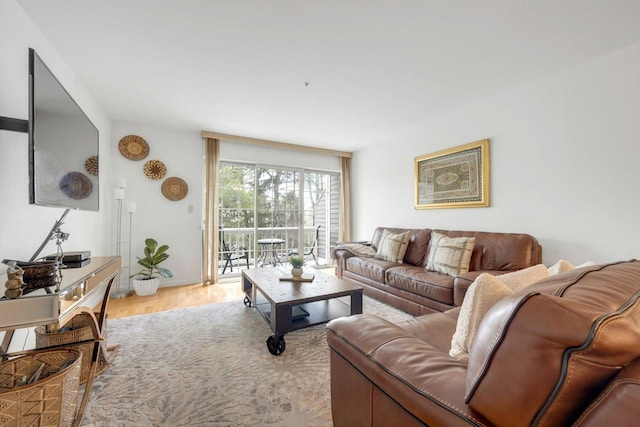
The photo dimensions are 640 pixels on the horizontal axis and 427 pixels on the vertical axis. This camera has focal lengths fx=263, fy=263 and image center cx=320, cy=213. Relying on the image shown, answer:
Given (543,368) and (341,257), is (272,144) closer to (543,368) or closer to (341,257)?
(341,257)

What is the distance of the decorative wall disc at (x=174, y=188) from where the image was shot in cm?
385

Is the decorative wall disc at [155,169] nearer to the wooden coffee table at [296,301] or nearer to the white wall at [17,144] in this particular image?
the white wall at [17,144]

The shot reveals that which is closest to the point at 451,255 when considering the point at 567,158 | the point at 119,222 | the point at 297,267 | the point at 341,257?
the point at 567,158

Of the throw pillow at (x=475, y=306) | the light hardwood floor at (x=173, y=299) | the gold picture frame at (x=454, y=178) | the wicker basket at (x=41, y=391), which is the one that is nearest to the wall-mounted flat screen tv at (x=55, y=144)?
the wicker basket at (x=41, y=391)

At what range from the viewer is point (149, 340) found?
220 centimetres

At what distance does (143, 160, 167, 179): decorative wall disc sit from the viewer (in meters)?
3.76

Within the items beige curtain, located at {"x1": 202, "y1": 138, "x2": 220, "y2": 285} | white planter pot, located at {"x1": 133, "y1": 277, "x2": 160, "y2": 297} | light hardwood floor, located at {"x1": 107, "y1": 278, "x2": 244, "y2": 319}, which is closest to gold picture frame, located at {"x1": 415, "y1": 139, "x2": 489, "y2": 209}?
light hardwood floor, located at {"x1": 107, "y1": 278, "x2": 244, "y2": 319}

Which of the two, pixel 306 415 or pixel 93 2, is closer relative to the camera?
pixel 306 415

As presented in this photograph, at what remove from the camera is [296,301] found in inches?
79.5

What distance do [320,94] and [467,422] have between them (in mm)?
2847

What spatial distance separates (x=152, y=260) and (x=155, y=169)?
1306mm

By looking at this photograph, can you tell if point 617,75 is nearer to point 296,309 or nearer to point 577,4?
point 577,4

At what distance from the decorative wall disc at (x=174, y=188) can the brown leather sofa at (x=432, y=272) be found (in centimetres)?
274

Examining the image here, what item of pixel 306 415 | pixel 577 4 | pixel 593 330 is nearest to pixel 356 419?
pixel 306 415
